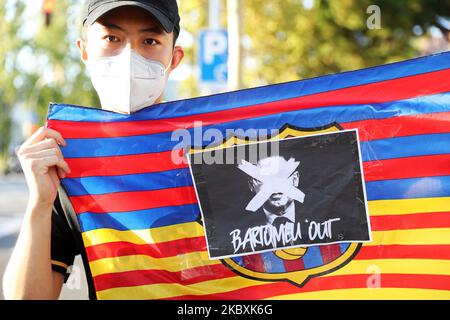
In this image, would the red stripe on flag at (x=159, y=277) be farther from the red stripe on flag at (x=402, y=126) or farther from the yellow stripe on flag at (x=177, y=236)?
the red stripe on flag at (x=402, y=126)

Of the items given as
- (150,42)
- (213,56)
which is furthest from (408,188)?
(213,56)

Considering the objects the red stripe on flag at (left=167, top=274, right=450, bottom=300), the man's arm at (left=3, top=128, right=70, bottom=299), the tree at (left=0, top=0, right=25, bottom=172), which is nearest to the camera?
the man's arm at (left=3, top=128, right=70, bottom=299)

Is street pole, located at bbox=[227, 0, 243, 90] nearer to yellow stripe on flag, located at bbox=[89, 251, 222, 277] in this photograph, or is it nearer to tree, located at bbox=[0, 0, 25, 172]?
yellow stripe on flag, located at bbox=[89, 251, 222, 277]

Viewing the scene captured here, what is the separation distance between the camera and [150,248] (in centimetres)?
272

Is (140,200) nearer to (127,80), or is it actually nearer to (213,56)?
(127,80)

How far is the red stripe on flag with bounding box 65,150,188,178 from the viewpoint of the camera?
109 inches

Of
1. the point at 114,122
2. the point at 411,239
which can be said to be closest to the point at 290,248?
the point at 411,239

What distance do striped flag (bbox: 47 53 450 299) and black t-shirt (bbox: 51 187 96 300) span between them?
3 centimetres

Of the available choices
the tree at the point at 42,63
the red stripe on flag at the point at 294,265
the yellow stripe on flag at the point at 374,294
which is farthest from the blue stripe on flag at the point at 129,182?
the tree at the point at 42,63

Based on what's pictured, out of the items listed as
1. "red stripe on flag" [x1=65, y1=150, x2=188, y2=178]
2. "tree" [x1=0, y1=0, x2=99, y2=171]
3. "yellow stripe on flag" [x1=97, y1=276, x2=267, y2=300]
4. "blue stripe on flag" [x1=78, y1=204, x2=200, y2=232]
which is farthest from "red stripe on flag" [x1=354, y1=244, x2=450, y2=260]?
"tree" [x1=0, y1=0, x2=99, y2=171]

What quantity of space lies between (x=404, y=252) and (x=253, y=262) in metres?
0.60

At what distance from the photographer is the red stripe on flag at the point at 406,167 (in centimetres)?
273

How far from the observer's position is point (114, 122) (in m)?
2.83
